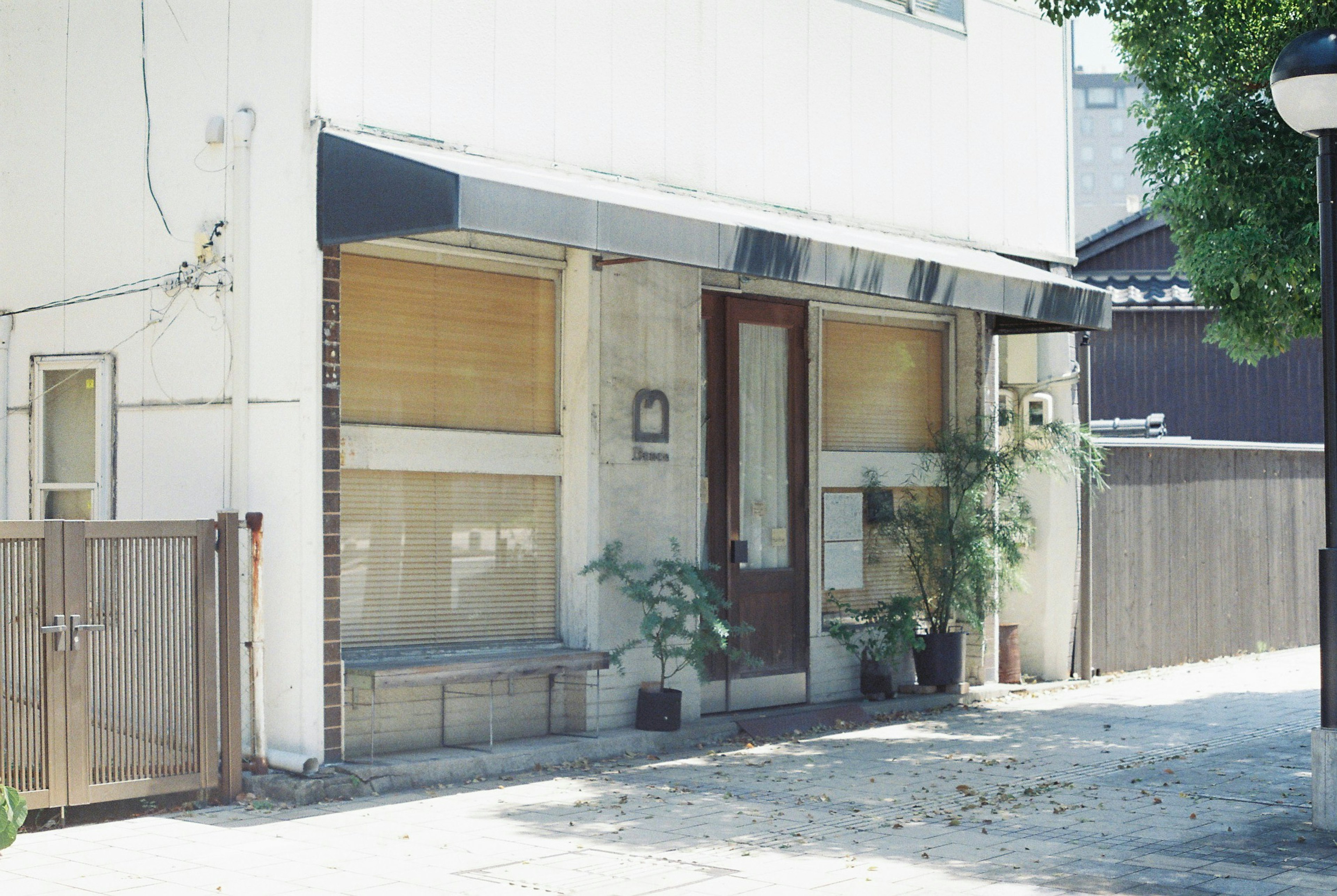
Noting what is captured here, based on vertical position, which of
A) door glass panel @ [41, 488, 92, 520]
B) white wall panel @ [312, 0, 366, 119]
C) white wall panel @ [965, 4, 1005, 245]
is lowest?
door glass panel @ [41, 488, 92, 520]

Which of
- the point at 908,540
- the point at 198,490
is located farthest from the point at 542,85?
the point at 908,540

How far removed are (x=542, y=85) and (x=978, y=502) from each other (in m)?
5.21

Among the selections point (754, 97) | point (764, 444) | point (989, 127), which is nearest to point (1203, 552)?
point (989, 127)

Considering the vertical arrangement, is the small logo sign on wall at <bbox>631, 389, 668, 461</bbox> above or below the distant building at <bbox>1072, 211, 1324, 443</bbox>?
below

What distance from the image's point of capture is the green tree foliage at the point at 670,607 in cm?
948

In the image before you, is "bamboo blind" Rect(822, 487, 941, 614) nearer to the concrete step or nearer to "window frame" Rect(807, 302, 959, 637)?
"window frame" Rect(807, 302, 959, 637)

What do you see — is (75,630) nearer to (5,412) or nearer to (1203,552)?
(5,412)

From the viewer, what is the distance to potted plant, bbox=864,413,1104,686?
39.1 ft

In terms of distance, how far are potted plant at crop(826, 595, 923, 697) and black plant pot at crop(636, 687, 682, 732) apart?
82.1 inches

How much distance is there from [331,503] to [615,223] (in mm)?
2156

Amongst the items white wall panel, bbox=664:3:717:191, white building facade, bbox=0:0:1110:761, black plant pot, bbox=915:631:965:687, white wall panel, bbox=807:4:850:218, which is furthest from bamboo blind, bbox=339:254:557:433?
black plant pot, bbox=915:631:965:687

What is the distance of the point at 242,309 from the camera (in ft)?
27.3

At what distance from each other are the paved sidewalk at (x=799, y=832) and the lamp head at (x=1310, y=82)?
350 centimetres

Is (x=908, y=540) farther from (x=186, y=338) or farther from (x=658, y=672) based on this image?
(x=186, y=338)
